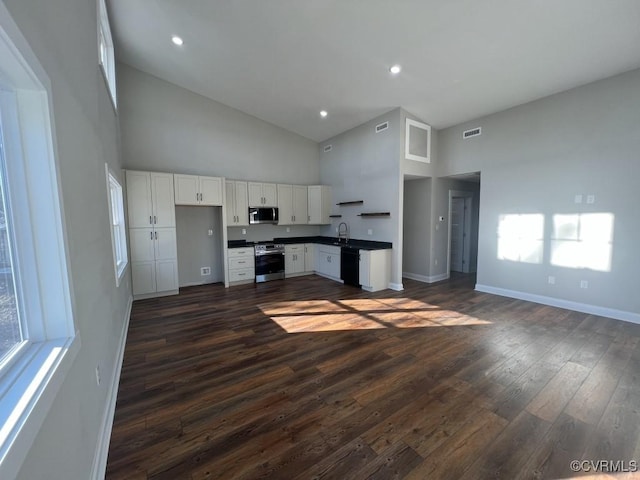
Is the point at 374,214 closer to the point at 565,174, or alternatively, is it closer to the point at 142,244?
the point at 565,174

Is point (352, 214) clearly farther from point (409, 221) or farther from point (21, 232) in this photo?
point (21, 232)

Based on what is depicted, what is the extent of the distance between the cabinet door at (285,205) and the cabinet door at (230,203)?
113 cm

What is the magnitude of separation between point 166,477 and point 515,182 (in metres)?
6.02

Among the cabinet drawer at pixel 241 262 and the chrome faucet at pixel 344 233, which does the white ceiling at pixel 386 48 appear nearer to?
the chrome faucet at pixel 344 233

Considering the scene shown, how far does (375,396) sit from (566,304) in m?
4.11

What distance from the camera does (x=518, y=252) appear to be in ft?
16.0

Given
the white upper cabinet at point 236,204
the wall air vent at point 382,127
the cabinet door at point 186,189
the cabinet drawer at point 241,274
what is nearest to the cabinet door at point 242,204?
the white upper cabinet at point 236,204

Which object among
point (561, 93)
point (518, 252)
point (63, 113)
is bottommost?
point (518, 252)

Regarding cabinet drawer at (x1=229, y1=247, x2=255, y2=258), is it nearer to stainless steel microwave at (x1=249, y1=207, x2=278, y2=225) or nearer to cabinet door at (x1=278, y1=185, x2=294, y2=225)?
stainless steel microwave at (x1=249, y1=207, x2=278, y2=225)

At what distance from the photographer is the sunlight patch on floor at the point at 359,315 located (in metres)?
3.69

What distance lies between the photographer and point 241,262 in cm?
601

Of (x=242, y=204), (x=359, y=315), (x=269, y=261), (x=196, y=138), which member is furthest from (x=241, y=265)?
(x=359, y=315)

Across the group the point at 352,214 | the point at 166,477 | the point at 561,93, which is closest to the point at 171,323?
the point at 166,477

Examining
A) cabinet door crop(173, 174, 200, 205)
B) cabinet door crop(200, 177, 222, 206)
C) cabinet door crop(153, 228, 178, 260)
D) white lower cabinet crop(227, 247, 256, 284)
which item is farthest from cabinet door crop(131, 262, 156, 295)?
cabinet door crop(200, 177, 222, 206)
